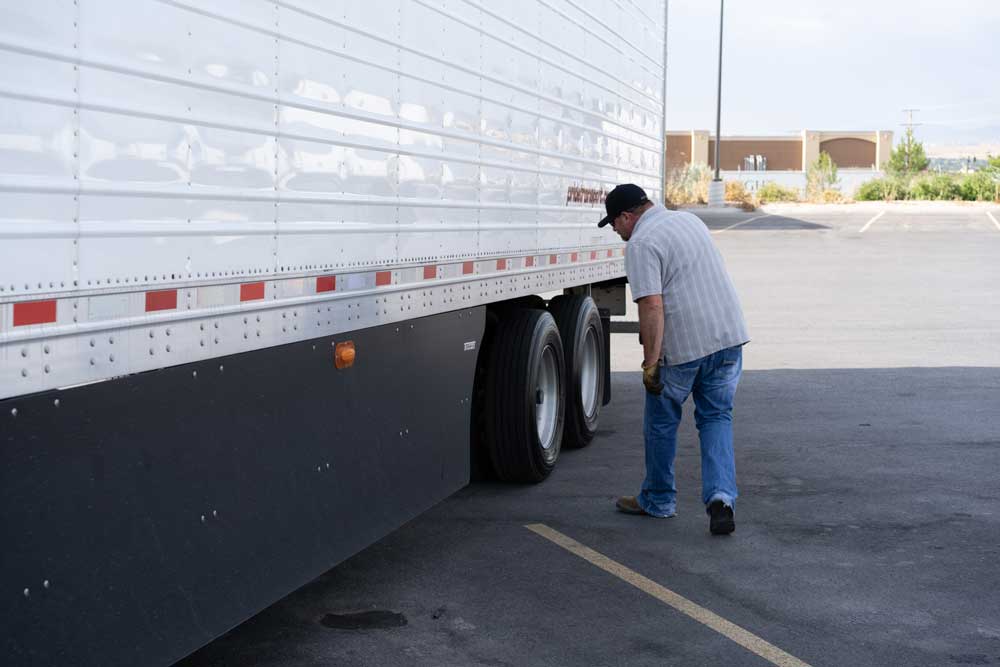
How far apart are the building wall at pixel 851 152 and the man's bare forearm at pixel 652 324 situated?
96202mm

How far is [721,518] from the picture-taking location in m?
7.15

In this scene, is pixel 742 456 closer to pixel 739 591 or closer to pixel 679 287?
pixel 679 287

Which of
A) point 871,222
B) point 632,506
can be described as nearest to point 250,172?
point 632,506

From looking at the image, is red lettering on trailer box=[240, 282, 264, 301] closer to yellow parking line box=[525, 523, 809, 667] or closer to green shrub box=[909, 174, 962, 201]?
yellow parking line box=[525, 523, 809, 667]

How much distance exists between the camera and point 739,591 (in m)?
6.18

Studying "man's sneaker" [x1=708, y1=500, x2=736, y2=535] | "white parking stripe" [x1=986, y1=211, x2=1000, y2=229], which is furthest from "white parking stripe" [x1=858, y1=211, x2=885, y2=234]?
"man's sneaker" [x1=708, y1=500, x2=736, y2=535]

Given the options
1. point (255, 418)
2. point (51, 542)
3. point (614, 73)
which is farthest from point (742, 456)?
point (51, 542)

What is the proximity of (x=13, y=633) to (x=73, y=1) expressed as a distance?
165cm

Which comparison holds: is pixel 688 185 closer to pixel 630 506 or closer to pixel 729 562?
pixel 630 506

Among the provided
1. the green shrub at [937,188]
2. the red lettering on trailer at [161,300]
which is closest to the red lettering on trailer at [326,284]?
the red lettering on trailer at [161,300]

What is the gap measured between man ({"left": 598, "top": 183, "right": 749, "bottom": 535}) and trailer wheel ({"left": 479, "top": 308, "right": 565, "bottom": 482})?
0.83 metres

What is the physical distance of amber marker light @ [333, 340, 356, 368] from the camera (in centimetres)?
520

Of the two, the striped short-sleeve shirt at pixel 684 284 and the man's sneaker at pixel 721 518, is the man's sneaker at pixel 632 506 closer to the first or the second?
the man's sneaker at pixel 721 518

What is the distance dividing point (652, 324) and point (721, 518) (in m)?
1.14
